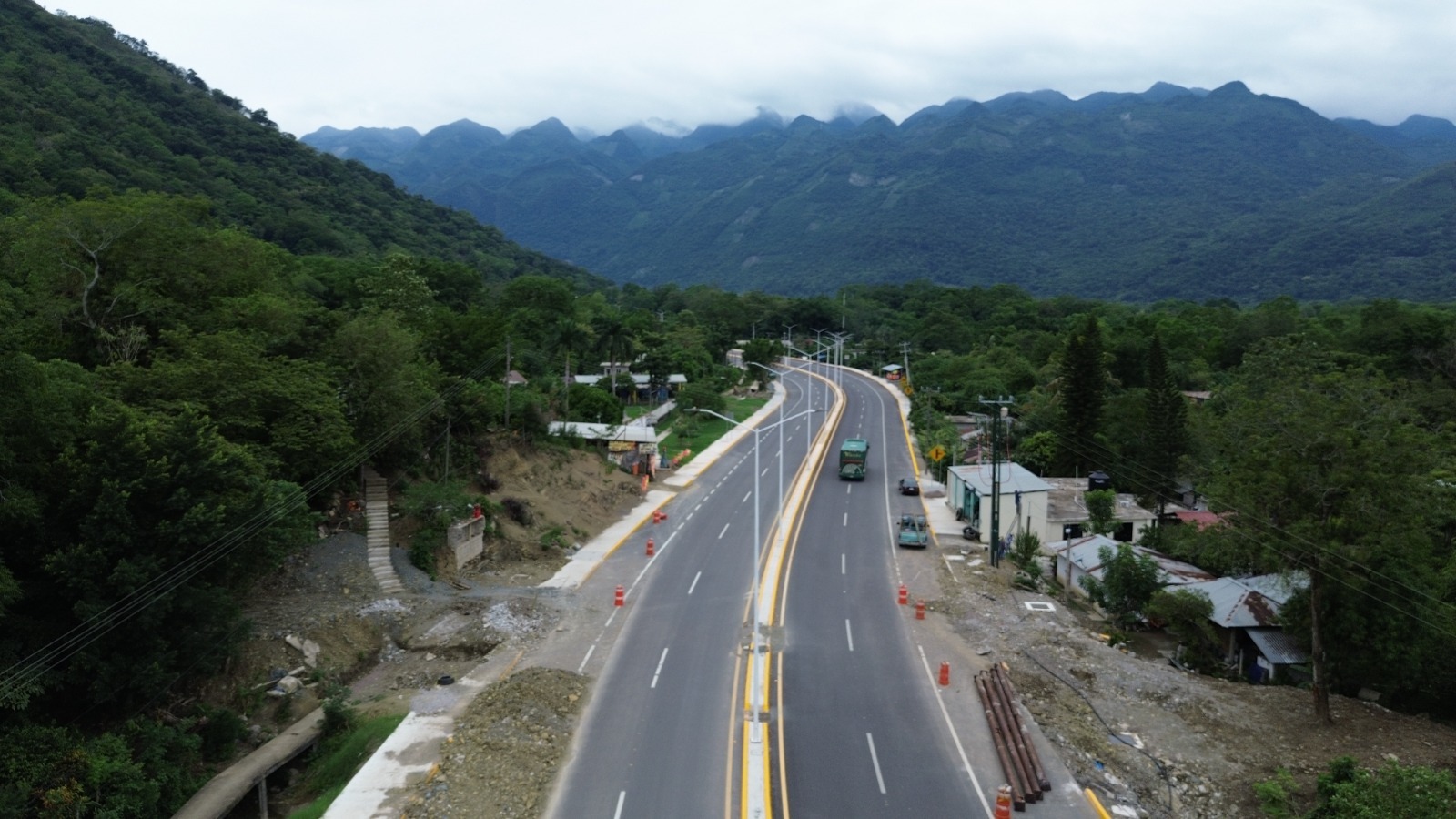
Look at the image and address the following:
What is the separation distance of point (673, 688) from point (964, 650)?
8.97 metres

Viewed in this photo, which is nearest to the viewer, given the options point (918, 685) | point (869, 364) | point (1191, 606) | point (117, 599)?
point (117, 599)

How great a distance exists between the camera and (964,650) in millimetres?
26625

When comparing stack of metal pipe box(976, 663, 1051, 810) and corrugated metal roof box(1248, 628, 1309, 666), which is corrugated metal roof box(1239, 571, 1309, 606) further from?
stack of metal pipe box(976, 663, 1051, 810)

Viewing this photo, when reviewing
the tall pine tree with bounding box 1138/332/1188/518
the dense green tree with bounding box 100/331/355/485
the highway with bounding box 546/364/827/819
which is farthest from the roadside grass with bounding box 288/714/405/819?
the tall pine tree with bounding box 1138/332/1188/518

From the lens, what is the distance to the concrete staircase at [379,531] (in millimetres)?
30281

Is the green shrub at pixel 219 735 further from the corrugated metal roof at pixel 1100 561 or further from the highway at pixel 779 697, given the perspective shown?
the corrugated metal roof at pixel 1100 561

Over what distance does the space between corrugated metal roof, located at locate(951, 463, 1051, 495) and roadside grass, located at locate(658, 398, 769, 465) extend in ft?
61.5

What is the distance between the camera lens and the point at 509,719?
21.1 m

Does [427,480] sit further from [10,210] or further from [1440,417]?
[1440,417]

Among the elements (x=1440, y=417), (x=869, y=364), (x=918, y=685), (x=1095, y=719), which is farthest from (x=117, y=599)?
(x=869, y=364)

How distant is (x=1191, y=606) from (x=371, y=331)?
3257 cm

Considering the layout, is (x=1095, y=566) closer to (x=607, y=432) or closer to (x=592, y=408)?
(x=607, y=432)

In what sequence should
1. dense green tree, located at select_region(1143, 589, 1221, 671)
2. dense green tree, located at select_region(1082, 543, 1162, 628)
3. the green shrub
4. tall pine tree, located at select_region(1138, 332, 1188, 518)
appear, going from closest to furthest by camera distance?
the green shrub, dense green tree, located at select_region(1143, 589, 1221, 671), dense green tree, located at select_region(1082, 543, 1162, 628), tall pine tree, located at select_region(1138, 332, 1188, 518)

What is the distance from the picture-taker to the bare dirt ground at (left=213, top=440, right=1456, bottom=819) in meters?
19.1
